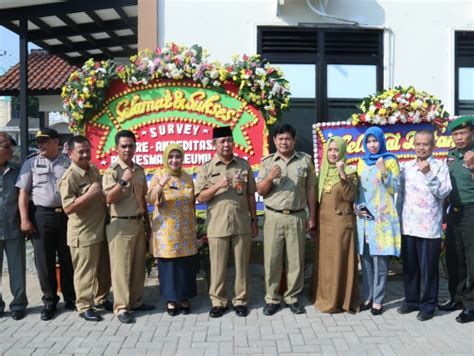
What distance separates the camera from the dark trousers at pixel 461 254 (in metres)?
4.36

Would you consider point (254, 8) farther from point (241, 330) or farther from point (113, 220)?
point (241, 330)

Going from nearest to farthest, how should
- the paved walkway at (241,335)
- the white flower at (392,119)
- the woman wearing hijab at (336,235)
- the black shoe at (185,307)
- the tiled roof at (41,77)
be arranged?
the paved walkway at (241,335) < the woman wearing hijab at (336,235) < the black shoe at (185,307) < the white flower at (392,119) < the tiled roof at (41,77)

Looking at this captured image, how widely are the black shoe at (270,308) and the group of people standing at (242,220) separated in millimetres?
13

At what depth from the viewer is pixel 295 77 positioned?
6.95m

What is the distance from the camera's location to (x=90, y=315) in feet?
14.3

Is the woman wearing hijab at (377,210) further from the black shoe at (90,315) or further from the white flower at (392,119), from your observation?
the black shoe at (90,315)

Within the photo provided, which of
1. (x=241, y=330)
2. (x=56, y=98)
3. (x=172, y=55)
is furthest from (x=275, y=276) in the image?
(x=56, y=98)

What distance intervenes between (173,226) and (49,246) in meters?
1.18

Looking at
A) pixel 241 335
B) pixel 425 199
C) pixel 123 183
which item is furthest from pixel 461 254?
pixel 123 183

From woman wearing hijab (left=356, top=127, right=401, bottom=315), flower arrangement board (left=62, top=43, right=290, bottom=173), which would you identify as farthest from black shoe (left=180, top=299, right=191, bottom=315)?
woman wearing hijab (left=356, top=127, right=401, bottom=315)

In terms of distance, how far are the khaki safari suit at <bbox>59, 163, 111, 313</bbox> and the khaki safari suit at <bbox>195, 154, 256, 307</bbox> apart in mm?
951

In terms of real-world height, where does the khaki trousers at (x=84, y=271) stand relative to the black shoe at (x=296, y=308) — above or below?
above

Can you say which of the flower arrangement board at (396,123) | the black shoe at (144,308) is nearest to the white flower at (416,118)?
the flower arrangement board at (396,123)

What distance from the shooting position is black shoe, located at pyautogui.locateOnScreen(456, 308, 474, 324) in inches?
168
